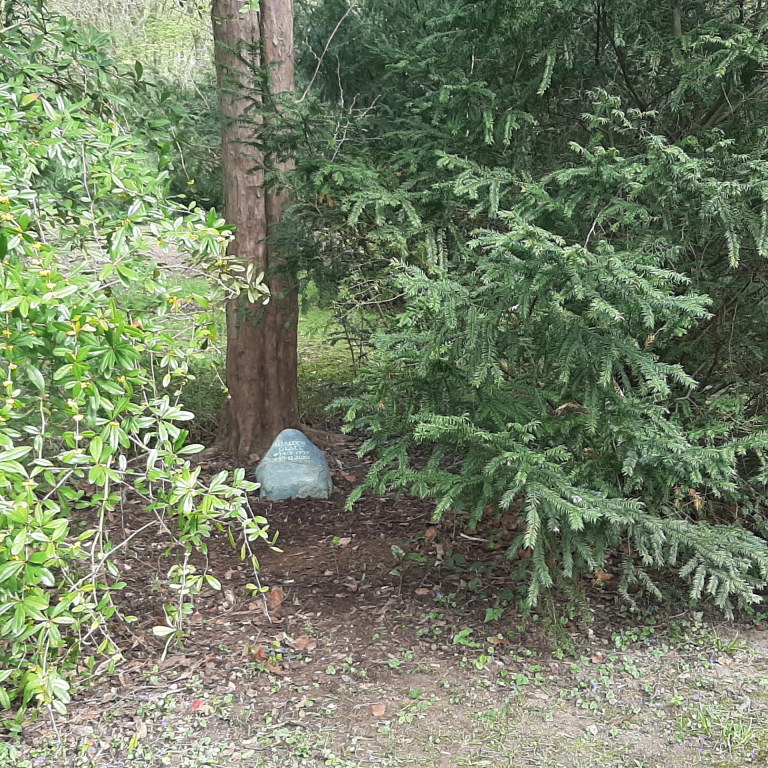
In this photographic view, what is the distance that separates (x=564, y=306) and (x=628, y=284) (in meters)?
0.40

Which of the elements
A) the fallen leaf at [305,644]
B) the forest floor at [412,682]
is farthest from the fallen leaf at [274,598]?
the fallen leaf at [305,644]

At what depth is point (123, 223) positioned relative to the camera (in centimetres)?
264

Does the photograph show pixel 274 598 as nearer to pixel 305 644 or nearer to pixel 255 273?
pixel 305 644

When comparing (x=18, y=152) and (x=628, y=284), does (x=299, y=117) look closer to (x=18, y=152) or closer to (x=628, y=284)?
(x=18, y=152)

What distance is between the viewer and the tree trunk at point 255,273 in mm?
5090

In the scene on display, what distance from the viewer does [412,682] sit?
309 cm

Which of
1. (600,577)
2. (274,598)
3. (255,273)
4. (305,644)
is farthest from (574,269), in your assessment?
(255,273)

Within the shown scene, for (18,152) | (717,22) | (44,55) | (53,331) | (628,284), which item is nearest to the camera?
(53,331)

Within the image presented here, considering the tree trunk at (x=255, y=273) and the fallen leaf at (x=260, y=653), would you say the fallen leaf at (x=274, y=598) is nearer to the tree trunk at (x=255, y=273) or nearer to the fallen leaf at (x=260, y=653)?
the fallen leaf at (x=260, y=653)

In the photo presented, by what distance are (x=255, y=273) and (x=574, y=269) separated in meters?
3.17

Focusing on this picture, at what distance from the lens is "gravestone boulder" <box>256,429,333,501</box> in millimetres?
4988

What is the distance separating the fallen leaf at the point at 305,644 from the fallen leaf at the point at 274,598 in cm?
33

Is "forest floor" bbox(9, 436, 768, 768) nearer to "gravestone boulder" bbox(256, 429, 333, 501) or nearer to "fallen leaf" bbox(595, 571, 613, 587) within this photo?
"fallen leaf" bbox(595, 571, 613, 587)

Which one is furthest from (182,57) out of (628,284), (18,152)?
(628,284)
